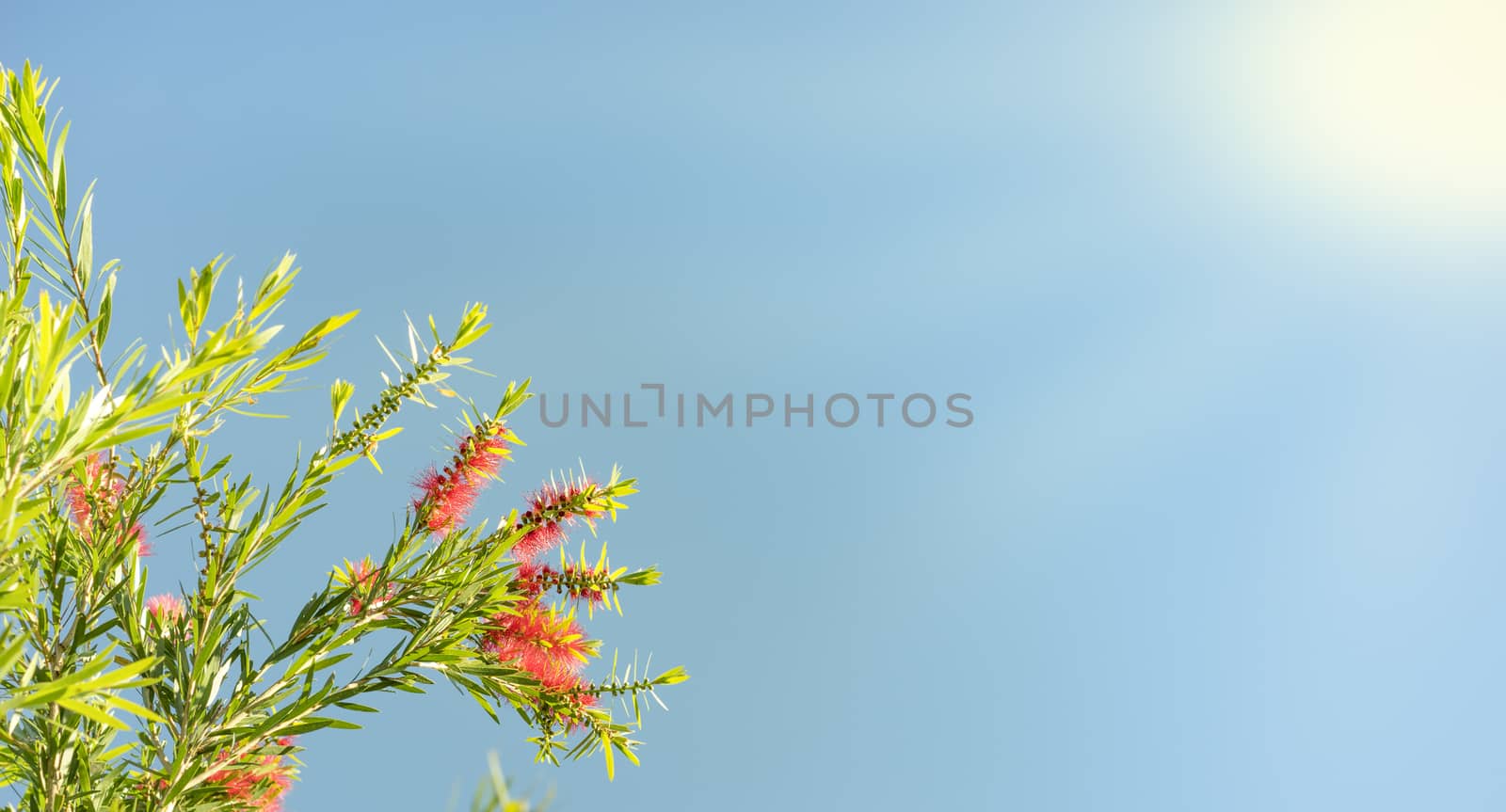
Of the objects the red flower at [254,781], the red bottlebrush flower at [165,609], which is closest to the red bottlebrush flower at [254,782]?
the red flower at [254,781]

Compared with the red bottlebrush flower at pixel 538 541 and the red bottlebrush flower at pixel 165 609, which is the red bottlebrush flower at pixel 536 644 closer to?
the red bottlebrush flower at pixel 538 541

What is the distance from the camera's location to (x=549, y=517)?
123 cm

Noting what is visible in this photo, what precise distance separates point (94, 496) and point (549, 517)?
49cm

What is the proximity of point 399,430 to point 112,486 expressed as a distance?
0.31m

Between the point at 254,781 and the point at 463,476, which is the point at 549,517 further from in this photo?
the point at 254,781

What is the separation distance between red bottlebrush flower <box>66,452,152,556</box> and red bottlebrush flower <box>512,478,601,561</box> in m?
0.42

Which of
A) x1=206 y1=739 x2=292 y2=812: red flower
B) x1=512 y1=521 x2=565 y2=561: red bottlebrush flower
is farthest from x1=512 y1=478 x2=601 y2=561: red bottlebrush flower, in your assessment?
x1=206 y1=739 x2=292 y2=812: red flower

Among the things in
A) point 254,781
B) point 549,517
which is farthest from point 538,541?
point 254,781

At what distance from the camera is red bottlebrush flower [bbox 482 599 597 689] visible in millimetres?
1159

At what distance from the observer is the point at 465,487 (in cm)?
125

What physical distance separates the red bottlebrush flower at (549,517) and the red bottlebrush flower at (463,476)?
76 millimetres

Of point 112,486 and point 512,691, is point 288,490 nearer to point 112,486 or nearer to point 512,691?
point 112,486

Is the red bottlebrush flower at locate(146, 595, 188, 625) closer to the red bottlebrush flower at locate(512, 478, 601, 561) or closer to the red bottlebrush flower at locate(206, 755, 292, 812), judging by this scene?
the red bottlebrush flower at locate(206, 755, 292, 812)

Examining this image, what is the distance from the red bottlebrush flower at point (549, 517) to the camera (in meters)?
1.22
